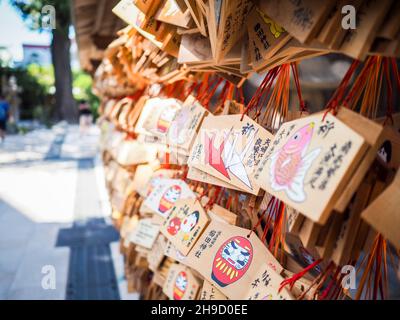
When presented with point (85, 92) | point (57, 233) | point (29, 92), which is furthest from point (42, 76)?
point (57, 233)

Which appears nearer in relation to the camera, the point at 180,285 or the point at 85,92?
the point at 180,285

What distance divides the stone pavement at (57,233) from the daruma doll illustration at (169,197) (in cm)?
47

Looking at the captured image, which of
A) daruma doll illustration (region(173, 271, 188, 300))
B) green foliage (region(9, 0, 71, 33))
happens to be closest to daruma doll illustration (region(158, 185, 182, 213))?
daruma doll illustration (region(173, 271, 188, 300))

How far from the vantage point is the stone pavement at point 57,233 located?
315 centimetres

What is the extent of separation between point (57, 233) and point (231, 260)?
389 cm

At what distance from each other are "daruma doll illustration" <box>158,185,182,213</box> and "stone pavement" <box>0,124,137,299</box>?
18.3 inches

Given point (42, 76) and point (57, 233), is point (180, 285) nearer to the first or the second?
point (57, 233)

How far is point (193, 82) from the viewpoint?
5.69 ft

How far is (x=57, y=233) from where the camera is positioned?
4488 mm

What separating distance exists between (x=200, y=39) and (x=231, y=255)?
0.61 m

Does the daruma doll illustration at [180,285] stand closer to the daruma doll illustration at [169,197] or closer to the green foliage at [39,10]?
the daruma doll illustration at [169,197]

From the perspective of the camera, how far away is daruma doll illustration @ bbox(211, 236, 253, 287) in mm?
998

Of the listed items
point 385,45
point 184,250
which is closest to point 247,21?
point 385,45

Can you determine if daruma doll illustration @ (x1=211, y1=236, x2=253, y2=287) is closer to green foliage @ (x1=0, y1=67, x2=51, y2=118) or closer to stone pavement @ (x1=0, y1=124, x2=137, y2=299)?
stone pavement @ (x1=0, y1=124, x2=137, y2=299)
